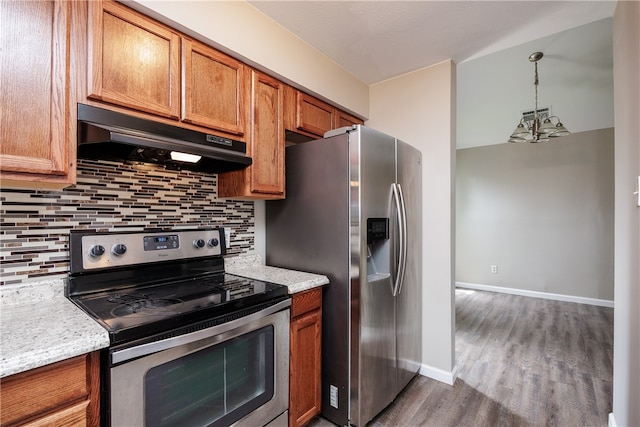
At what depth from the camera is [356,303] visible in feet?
5.72

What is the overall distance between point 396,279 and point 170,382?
138cm

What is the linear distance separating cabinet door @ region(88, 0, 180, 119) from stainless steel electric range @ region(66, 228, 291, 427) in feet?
2.14

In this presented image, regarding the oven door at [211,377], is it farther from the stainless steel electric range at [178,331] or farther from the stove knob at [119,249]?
the stove knob at [119,249]

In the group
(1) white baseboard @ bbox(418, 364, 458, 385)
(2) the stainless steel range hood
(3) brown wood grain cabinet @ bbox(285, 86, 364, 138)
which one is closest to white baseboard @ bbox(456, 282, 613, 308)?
(1) white baseboard @ bbox(418, 364, 458, 385)

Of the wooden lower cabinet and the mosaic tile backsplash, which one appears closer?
the mosaic tile backsplash

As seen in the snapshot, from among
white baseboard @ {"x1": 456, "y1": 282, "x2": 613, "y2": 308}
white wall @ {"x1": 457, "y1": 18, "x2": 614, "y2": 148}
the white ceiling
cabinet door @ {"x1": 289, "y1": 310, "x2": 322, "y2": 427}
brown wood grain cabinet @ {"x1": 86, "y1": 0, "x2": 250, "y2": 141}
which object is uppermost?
white wall @ {"x1": 457, "y1": 18, "x2": 614, "y2": 148}

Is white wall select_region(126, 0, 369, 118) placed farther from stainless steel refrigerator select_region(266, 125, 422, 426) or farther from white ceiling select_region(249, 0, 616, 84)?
stainless steel refrigerator select_region(266, 125, 422, 426)

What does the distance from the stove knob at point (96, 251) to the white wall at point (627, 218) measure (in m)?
2.41

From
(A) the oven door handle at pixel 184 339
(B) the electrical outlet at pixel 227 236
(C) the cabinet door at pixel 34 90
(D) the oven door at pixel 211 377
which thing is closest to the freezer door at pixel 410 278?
(D) the oven door at pixel 211 377

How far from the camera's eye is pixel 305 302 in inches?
67.0

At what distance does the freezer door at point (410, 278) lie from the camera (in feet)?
6.87

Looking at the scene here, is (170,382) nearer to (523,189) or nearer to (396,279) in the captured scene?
(396,279)

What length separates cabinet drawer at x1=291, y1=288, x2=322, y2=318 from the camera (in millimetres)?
1641

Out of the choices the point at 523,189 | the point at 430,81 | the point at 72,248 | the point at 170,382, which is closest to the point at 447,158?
the point at 430,81
